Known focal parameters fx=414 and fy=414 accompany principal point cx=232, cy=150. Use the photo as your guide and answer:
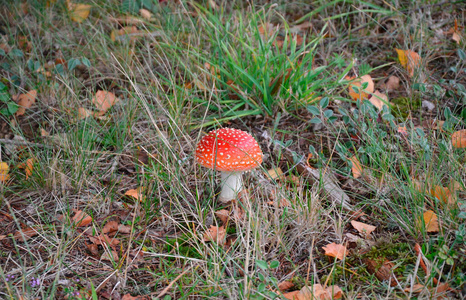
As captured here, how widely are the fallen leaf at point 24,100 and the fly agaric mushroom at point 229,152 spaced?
5.25ft

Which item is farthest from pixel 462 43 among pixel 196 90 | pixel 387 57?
pixel 196 90

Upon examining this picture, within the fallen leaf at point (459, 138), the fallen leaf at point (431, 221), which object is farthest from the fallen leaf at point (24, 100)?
the fallen leaf at point (459, 138)

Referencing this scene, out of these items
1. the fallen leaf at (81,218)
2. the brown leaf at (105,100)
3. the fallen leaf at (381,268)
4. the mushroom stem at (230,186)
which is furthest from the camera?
the brown leaf at (105,100)

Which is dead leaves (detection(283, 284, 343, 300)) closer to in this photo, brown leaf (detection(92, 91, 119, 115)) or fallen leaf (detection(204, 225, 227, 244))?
fallen leaf (detection(204, 225, 227, 244))

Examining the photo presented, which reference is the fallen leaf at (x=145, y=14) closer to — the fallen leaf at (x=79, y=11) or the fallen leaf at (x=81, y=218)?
the fallen leaf at (x=79, y=11)

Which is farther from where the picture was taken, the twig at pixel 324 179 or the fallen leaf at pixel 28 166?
the fallen leaf at pixel 28 166

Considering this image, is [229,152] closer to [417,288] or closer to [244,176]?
[244,176]

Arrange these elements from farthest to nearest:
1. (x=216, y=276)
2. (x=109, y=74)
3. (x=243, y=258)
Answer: (x=109, y=74) < (x=243, y=258) < (x=216, y=276)

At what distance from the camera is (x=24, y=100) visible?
10.4ft

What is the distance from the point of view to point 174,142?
2.78 meters

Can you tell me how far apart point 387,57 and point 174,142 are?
6.27 ft

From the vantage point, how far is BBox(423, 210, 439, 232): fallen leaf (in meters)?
2.00

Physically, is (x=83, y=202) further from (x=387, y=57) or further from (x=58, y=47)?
(x=387, y=57)

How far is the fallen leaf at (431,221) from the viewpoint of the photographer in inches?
78.6
